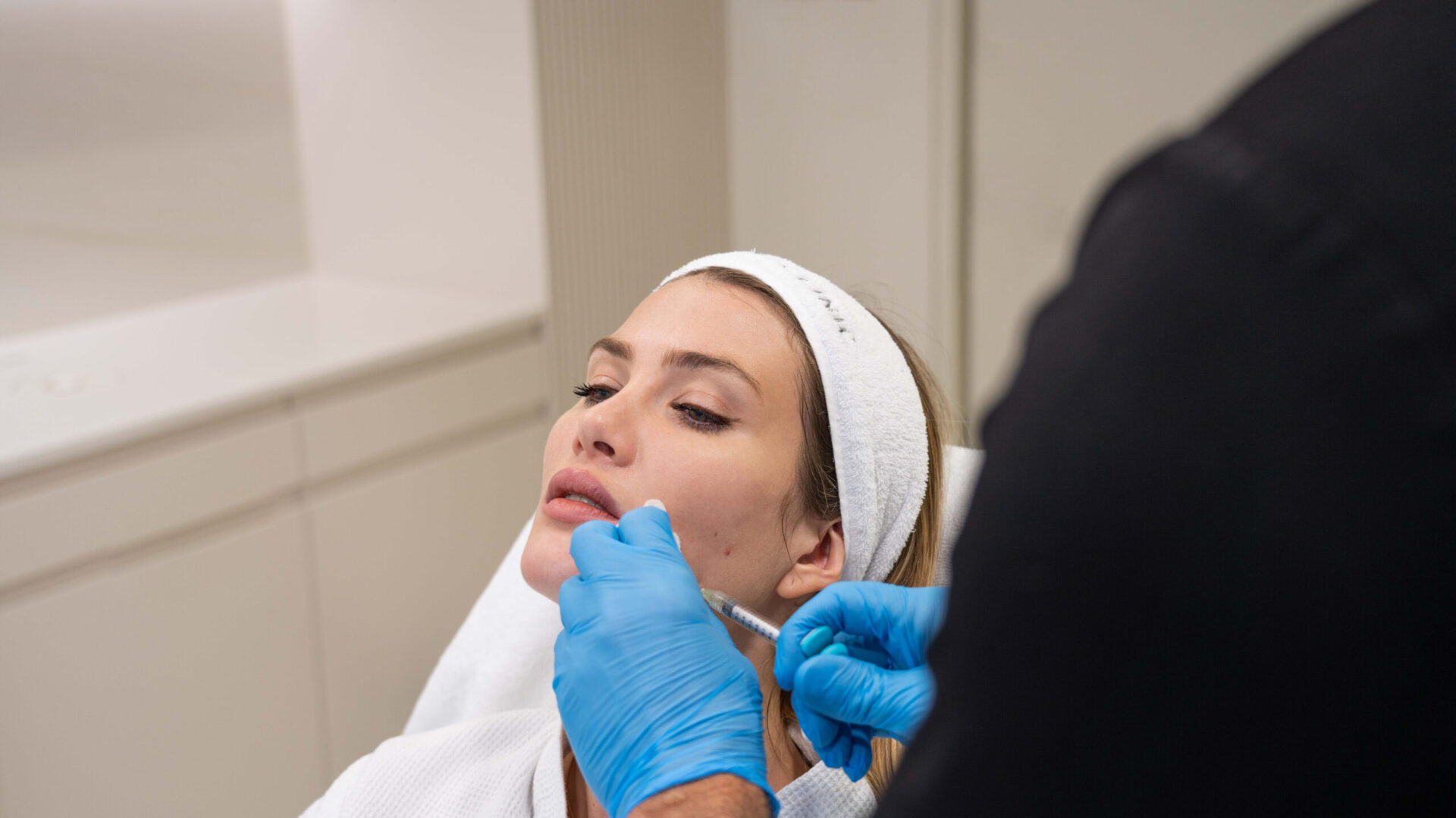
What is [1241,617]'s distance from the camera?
1.23 feet

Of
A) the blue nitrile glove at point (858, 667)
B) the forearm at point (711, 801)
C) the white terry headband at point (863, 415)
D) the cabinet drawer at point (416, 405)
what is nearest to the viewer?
the forearm at point (711, 801)

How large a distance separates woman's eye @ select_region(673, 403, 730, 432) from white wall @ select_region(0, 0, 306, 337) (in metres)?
1.86

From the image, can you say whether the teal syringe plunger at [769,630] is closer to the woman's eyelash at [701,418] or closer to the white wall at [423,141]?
the woman's eyelash at [701,418]

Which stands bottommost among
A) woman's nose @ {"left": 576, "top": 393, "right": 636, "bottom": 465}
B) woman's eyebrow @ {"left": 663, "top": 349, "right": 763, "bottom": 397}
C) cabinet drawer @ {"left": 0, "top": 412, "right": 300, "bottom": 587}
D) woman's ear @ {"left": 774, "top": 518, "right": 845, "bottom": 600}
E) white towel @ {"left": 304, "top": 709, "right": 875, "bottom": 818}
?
white towel @ {"left": 304, "top": 709, "right": 875, "bottom": 818}

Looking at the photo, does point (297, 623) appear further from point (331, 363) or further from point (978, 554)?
point (978, 554)

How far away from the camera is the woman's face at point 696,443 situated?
1191 mm

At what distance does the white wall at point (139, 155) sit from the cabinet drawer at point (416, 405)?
718 mm

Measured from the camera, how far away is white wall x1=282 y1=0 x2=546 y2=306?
267cm

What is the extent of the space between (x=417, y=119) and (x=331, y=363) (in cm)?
74

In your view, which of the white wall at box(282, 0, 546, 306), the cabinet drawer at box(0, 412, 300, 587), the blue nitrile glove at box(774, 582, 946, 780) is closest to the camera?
the blue nitrile glove at box(774, 582, 946, 780)

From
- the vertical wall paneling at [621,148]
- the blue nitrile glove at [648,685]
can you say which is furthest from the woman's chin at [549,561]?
the vertical wall paneling at [621,148]

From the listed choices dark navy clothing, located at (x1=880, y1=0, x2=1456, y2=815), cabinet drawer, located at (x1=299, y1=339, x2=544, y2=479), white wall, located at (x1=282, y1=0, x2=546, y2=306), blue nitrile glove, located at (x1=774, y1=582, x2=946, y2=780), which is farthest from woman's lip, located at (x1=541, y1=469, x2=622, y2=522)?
white wall, located at (x1=282, y1=0, x2=546, y2=306)

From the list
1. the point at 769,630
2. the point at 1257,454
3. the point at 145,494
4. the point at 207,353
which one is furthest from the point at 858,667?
the point at 207,353

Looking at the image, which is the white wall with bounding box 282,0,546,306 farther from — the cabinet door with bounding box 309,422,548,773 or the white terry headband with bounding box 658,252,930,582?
the white terry headband with bounding box 658,252,930,582
